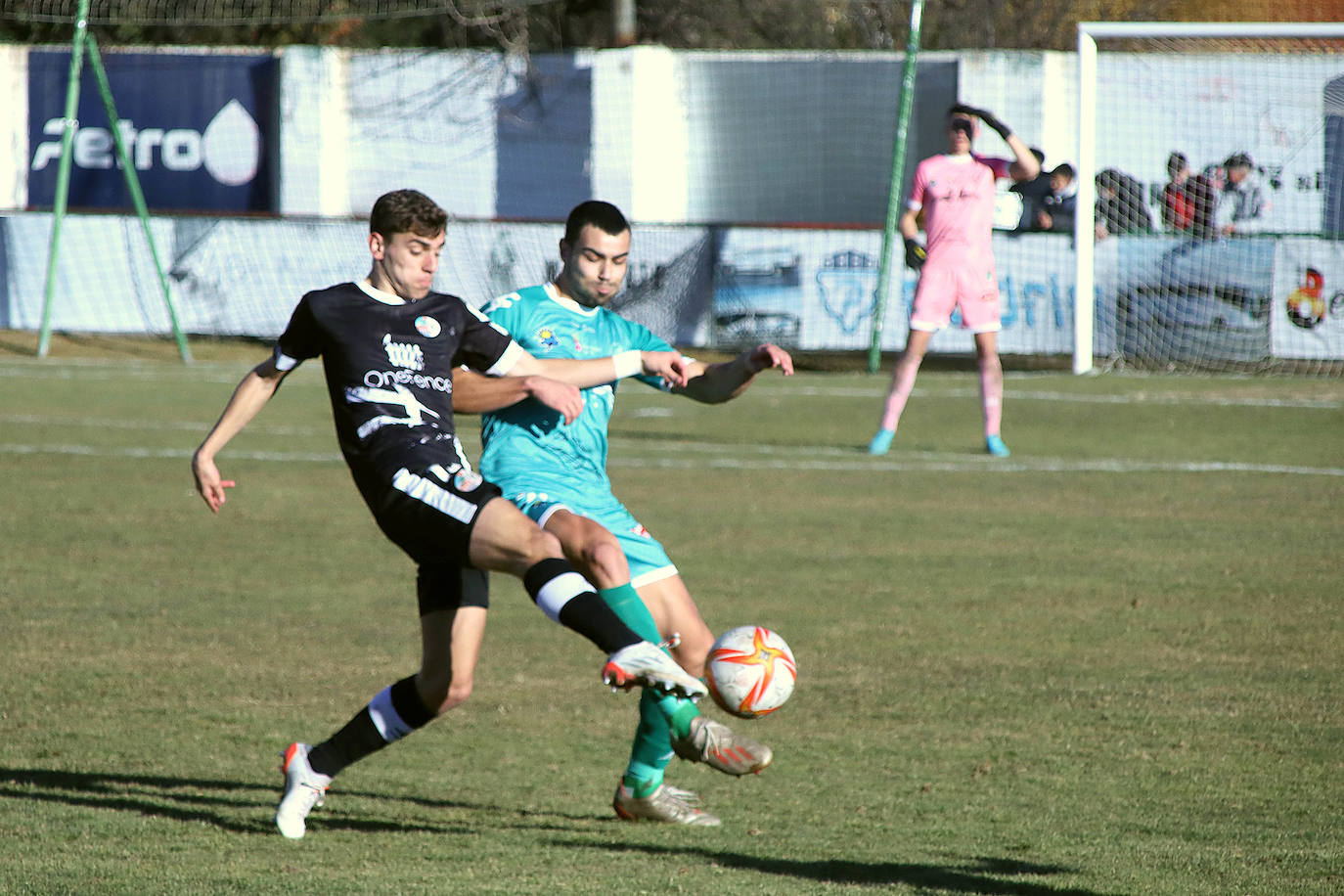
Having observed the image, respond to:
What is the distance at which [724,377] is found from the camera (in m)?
5.46

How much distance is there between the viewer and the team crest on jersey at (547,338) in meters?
5.67

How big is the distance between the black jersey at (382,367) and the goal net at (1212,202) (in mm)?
13329

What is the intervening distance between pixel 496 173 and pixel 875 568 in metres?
20.3

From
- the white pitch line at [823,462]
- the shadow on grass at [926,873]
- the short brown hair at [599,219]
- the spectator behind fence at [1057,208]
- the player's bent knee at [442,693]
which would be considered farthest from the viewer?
the spectator behind fence at [1057,208]

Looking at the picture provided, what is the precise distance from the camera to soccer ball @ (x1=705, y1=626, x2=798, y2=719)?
15.7 ft

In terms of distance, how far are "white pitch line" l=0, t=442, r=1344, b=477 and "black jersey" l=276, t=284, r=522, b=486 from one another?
8.30 m

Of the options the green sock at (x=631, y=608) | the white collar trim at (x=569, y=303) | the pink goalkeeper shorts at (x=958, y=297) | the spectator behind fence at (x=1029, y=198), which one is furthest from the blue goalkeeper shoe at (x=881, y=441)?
the spectator behind fence at (x=1029, y=198)

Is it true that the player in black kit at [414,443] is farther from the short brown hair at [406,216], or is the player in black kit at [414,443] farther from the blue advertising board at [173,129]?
the blue advertising board at [173,129]

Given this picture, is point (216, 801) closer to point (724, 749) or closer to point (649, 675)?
point (724, 749)

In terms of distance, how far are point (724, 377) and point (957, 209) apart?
832 cm

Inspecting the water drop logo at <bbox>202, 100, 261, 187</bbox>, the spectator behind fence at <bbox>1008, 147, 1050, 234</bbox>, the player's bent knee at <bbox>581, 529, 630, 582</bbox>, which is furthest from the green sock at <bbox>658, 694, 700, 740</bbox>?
the water drop logo at <bbox>202, 100, 261, 187</bbox>

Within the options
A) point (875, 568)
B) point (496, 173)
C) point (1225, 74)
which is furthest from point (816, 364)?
point (875, 568)

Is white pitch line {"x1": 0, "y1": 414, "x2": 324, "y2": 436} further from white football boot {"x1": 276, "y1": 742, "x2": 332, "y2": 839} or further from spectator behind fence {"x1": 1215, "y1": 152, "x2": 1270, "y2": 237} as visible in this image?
spectator behind fence {"x1": 1215, "y1": 152, "x2": 1270, "y2": 237}

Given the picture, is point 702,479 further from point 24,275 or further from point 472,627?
point 24,275
